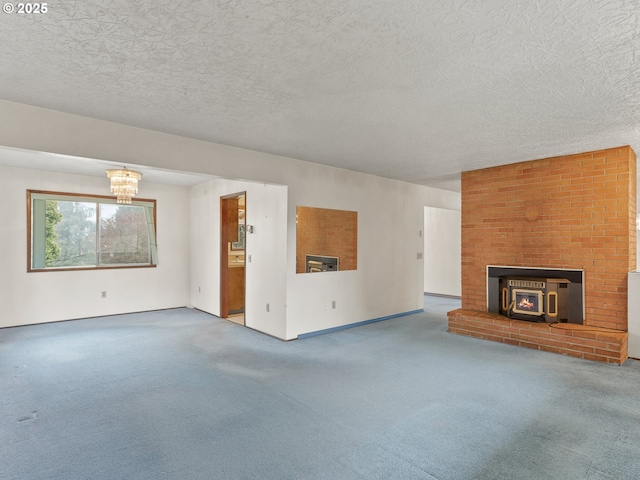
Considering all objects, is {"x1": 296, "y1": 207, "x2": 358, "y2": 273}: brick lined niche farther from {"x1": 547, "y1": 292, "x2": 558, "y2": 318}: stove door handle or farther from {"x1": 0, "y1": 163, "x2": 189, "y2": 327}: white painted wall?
{"x1": 0, "y1": 163, "x2": 189, "y2": 327}: white painted wall

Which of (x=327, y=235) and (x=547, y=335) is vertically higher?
(x=327, y=235)

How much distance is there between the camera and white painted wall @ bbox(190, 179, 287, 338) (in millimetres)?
4859

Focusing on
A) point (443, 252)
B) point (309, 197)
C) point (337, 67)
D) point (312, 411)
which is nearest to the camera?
point (337, 67)

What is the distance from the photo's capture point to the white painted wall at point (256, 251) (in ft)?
15.9

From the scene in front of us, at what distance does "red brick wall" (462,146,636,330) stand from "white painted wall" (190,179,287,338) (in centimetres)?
283

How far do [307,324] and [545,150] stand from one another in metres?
3.72

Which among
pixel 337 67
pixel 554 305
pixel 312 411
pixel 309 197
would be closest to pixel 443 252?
pixel 554 305

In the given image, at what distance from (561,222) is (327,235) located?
121 inches

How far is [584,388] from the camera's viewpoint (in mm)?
3180

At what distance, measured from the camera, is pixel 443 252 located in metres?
8.73

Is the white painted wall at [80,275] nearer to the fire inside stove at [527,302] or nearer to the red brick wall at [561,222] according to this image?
the red brick wall at [561,222]

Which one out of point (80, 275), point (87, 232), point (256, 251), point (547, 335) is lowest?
point (547, 335)
